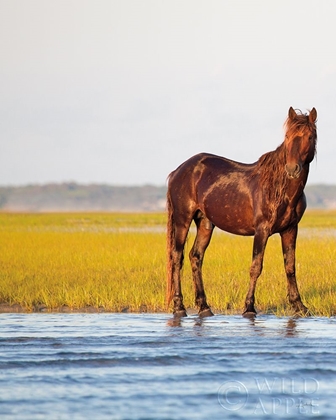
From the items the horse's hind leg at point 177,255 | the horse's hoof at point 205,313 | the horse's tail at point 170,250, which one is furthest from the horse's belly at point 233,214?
the horse's hoof at point 205,313

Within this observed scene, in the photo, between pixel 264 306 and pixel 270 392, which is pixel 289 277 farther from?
pixel 270 392

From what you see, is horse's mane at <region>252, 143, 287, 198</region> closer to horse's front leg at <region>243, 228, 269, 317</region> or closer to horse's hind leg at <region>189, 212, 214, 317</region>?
horse's front leg at <region>243, 228, 269, 317</region>

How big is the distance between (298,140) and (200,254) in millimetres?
2414

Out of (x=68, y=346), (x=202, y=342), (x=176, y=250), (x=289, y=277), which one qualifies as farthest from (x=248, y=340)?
(x=176, y=250)

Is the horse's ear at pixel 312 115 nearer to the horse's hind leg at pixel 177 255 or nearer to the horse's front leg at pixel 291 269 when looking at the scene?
the horse's front leg at pixel 291 269

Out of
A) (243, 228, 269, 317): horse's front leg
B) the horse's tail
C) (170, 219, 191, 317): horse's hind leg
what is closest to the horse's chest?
(243, 228, 269, 317): horse's front leg

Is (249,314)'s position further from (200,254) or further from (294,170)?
(294,170)

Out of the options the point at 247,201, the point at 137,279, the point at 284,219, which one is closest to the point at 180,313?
the point at 247,201

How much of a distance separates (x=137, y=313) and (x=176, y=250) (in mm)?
1246

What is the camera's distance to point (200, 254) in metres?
11.8

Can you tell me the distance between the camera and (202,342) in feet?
28.4

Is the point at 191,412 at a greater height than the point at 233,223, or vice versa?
the point at 233,223

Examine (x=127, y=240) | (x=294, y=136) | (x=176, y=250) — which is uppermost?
(x=294, y=136)

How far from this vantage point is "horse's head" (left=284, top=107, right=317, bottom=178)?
10180mm
